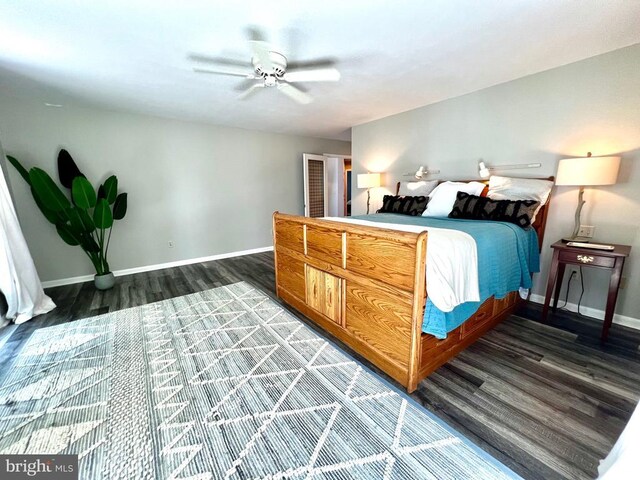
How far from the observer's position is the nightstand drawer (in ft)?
6.59

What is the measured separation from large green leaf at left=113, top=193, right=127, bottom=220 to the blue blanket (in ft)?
13.3

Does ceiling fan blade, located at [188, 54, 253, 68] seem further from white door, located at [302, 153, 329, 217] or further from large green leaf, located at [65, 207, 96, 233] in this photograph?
white door, located at [302, 153, 329, 217]

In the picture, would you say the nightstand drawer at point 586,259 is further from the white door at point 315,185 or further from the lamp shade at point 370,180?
the white door at point 315,185

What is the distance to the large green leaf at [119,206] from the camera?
3.52 meters

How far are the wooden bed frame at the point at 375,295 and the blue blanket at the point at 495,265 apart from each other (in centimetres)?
13

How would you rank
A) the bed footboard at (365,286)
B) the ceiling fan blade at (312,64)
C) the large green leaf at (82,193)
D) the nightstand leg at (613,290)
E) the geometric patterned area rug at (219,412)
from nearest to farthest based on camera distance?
1. the geometric patterned area rug at (219,412)
2. the bed footboard at (365,286)
3. the nightstand leg at (613,290)
4. the ceiling fan blade at (312,64)
5. the large green leaf at (82,193)

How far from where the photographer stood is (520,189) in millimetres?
2619

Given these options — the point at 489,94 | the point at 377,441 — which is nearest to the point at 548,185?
the point at 489,94

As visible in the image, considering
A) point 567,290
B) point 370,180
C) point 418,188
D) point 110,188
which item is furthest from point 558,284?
point 110,188

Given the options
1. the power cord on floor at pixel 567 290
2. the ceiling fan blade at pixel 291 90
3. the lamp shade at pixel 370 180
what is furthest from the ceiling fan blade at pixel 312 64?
the power cord on floor at pixel 567 290

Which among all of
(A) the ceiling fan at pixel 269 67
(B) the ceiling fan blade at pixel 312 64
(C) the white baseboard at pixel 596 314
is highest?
(B) the ceiling fan blade at pixel 312 64

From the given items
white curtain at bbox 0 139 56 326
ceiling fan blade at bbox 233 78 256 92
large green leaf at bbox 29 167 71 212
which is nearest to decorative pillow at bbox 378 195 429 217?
ceiling fan blade at bbox 233 78 256 92

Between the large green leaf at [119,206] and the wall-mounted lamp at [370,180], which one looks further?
the wall-mounted lamp at [370,180]

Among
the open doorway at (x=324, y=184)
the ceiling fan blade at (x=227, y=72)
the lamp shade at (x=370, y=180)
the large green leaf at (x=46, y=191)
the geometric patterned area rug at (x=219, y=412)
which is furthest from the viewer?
the open doorway at (x=324, y=184)
